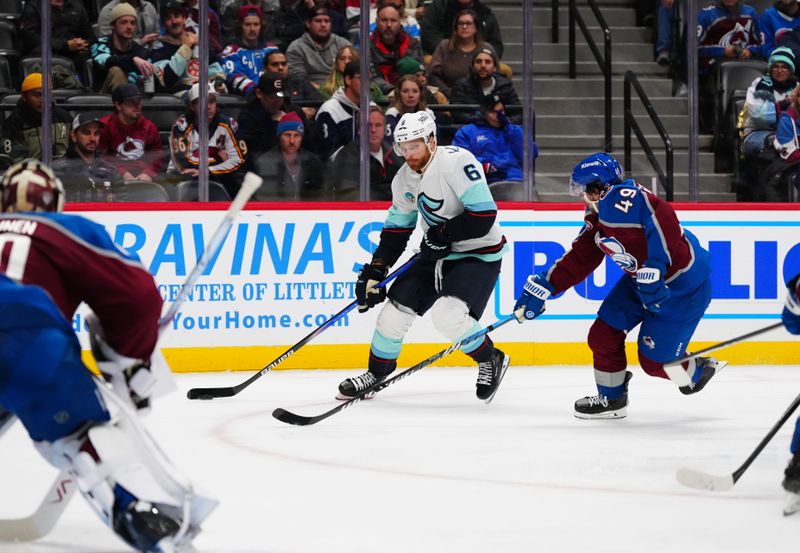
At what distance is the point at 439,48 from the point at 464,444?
292cm

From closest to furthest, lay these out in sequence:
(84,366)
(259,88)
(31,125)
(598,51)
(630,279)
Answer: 1. (84,366)
2. (630,279)
3. (31,125)
4. (259,88)
5. (598,51)

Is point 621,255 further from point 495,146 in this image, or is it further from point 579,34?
point 579,34

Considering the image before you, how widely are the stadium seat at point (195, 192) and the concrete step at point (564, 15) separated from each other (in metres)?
1.79

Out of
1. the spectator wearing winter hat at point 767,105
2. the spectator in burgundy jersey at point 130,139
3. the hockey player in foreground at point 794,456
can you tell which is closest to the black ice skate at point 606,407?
the hockey player in foreground at point 794,456

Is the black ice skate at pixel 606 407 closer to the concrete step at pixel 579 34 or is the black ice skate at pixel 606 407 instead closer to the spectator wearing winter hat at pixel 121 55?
the concrete step at pixel 579 34

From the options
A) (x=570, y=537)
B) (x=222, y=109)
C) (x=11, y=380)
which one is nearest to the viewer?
(x=11, y=380)

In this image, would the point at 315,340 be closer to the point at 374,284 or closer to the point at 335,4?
the point at 374,284

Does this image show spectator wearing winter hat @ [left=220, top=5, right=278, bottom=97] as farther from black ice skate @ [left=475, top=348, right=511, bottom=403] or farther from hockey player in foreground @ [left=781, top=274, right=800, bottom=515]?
hockey player in foreground @ [left=781, top=274, right=800, bottom=515]

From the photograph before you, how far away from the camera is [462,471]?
3.58 meters

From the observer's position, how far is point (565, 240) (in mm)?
6332

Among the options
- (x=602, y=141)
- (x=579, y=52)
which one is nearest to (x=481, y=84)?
(x=579, y=52)

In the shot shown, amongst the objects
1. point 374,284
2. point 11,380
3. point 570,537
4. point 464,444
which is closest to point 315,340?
point 374,284

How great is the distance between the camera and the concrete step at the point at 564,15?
6406 mm

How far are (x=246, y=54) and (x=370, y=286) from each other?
1.82 m
